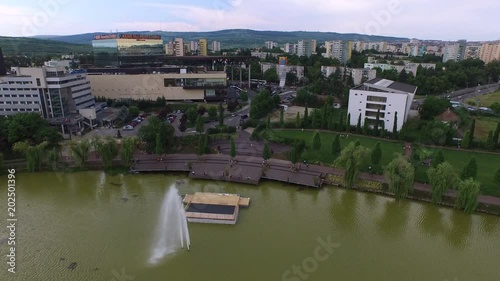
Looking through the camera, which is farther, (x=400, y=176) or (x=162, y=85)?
(x=162, y=85)

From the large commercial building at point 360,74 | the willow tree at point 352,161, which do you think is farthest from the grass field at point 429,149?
the large commercial building at point 360,74

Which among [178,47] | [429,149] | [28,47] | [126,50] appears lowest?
[429,149]

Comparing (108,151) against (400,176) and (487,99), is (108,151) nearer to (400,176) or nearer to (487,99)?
(400,176)

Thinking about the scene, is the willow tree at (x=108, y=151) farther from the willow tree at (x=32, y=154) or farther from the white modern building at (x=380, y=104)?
the white modern building at (x=380, y=104)

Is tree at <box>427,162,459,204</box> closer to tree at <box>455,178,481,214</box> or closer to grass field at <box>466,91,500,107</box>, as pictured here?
tree at <box>455,178,481,214</box>

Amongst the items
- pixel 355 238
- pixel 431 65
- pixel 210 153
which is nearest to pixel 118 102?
pixel 210 153

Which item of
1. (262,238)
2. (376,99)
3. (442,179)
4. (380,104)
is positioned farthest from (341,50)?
(262,238)

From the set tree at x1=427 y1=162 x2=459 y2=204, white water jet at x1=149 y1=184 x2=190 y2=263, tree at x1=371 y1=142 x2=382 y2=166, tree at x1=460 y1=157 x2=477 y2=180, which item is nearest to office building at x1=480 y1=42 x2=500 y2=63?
tree at x1=460 y1=157 x2=477 y2=180
